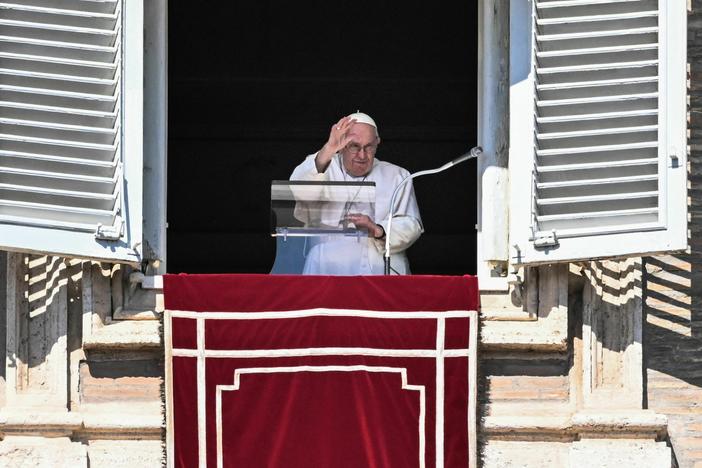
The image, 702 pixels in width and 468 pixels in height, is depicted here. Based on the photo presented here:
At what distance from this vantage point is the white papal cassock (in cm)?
961

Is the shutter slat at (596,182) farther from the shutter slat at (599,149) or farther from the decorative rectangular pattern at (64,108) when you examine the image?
the decorative rectangular pattern at (64,108)

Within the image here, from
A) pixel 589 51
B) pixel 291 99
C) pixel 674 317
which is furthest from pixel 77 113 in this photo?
pixel 291 99

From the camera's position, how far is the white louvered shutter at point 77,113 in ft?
28.7

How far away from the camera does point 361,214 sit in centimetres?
944

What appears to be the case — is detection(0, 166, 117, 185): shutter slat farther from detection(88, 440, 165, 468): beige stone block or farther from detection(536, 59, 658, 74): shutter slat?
detection(536, 59, 658, 74): shutter slat

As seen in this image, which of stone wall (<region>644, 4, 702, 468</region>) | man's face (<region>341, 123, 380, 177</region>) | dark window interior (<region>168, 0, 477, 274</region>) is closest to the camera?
stone wall (<region>644, 4, 702, 468</region>)

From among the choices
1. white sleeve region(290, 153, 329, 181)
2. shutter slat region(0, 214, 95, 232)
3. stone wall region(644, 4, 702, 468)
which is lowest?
stone wall region(644, 4, 702, 468)

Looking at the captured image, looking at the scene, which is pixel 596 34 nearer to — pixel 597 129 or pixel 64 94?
pixel 597 129

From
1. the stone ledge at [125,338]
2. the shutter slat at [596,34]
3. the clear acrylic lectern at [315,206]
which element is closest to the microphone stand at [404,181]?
the clear acrylic lectern at [315,206]

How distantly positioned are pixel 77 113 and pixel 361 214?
128 centimetres

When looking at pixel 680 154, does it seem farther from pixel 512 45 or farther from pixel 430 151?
pixel 430 151

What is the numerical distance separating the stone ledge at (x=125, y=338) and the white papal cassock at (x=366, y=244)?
0.85 metres

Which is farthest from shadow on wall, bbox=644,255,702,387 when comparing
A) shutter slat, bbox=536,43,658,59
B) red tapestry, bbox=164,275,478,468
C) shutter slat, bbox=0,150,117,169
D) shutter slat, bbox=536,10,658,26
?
shutter slat, bbox=0,150,117,169

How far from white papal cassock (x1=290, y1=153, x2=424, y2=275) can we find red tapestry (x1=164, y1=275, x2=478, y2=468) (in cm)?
64
